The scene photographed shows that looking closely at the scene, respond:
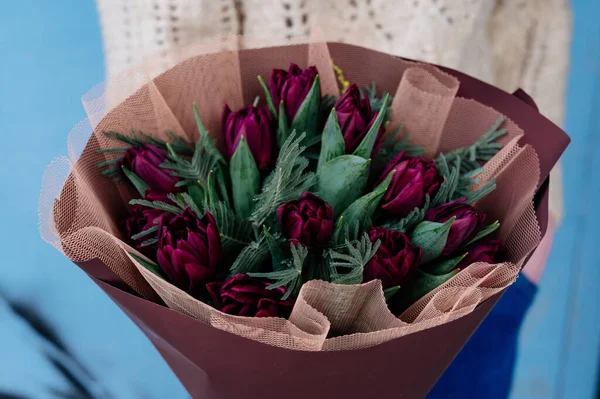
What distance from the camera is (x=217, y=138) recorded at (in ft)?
1.34

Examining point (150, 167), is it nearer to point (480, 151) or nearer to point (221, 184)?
point (221, 184)

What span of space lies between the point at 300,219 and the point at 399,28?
15.9 inches

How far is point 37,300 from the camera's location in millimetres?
499

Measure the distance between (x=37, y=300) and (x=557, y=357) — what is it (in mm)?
939

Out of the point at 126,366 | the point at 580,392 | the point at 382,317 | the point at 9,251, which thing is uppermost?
the point at 382,317

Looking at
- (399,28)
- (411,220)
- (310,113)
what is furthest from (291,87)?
(399,28)

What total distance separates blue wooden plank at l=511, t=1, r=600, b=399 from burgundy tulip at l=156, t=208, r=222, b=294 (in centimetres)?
85

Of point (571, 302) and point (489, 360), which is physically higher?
point (489, 360)

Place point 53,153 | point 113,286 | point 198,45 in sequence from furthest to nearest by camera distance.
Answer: point 53,153 → point 198,45 → point 113,286

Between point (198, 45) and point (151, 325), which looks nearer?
point (151, 325)

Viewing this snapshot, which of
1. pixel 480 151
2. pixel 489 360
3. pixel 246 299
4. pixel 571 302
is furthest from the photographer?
pixel 571 302

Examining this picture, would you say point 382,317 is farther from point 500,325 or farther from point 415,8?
point 415,8

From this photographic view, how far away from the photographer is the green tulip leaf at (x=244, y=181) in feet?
1.11

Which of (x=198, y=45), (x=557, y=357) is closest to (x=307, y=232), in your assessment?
(x=198, y=45)
